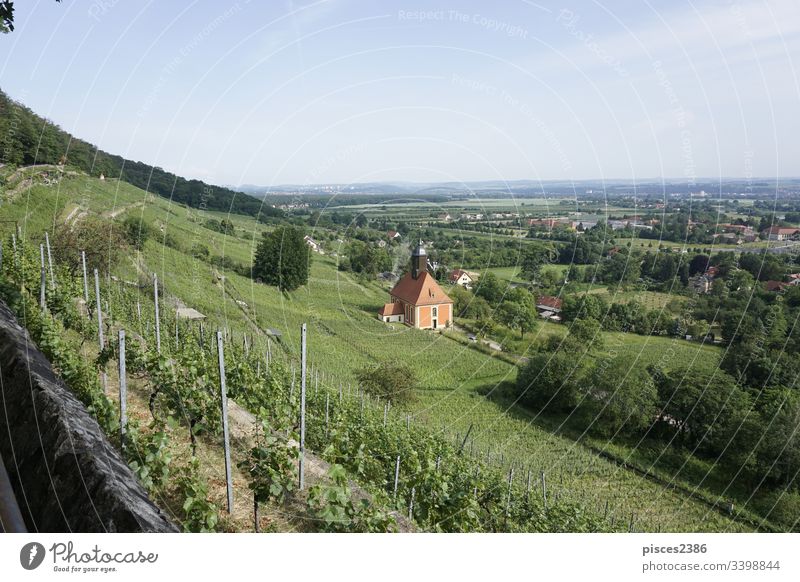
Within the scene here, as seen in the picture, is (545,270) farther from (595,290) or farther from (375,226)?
(375,226)

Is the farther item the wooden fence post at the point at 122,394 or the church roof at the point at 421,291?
the church roof at the point at 421,291

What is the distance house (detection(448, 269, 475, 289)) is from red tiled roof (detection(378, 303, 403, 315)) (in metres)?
3.84

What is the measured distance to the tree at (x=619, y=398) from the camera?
15984mm

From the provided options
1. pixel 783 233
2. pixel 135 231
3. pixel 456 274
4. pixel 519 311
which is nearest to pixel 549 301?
pixel 519 311

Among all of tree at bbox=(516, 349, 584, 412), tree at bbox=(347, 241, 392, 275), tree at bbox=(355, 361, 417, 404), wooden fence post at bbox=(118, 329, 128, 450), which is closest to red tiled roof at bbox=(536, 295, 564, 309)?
tree at bbox=(516, 349, 584, 412)

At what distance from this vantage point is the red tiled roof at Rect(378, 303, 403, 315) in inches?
809

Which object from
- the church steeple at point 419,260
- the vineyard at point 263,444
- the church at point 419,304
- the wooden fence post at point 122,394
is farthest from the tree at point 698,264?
the church steeple at point 419,260

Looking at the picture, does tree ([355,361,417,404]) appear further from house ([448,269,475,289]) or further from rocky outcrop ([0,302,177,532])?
rocky outcrop ([0,302,177,532])

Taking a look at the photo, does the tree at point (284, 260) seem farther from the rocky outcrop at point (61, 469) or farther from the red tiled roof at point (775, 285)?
the rocky outcrop at point (61, 469)

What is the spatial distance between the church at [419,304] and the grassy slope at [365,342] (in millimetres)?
536

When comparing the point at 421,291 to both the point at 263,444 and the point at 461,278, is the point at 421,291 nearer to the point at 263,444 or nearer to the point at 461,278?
the point at 461,278

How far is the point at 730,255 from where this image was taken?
7.62 meters

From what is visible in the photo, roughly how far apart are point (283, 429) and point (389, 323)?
1671cm

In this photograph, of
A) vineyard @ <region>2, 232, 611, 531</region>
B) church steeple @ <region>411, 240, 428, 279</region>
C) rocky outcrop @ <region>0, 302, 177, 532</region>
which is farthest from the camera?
church steeple @ <region>411, 240, 428, 279</region>
